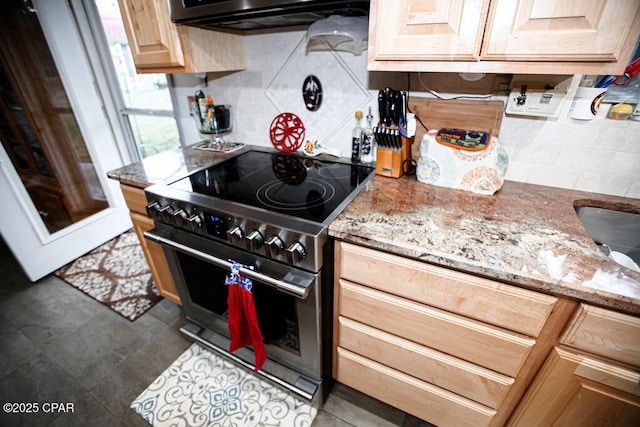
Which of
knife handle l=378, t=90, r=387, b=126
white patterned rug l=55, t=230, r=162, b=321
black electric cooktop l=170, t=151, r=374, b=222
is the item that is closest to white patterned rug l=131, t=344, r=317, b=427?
white patterned rug l=55, t=230, r=162, b=321

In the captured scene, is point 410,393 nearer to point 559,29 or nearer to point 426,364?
point 426,364

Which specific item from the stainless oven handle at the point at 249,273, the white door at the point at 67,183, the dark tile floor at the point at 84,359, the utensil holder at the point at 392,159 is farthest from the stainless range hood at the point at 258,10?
the dark tile floor at the point at 84,359

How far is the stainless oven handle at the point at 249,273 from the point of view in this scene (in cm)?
88

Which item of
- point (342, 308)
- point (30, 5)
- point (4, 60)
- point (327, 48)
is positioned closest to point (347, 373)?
point (342, 308)

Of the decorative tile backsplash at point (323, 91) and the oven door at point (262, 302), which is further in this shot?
the decorative tile backsplash at point (323, 91)

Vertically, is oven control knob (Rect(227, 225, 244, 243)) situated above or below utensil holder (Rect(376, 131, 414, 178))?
below

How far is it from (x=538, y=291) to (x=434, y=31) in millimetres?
773

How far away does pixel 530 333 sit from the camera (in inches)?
30.7

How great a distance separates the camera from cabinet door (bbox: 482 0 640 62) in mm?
669

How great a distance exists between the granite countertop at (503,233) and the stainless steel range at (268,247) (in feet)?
0.45

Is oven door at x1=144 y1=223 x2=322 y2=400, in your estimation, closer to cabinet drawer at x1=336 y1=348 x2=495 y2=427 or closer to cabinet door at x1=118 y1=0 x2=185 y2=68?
cabinet drawer at x1=336 y1=348 x2=495 y2=427

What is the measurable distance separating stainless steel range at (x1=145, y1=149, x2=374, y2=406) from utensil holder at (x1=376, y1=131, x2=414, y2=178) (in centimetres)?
6

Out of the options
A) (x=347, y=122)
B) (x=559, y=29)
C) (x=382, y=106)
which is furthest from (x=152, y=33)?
(x=559, y=29)

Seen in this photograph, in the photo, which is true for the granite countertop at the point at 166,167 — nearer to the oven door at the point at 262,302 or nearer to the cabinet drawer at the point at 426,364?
the oven door at the point at 262,302
